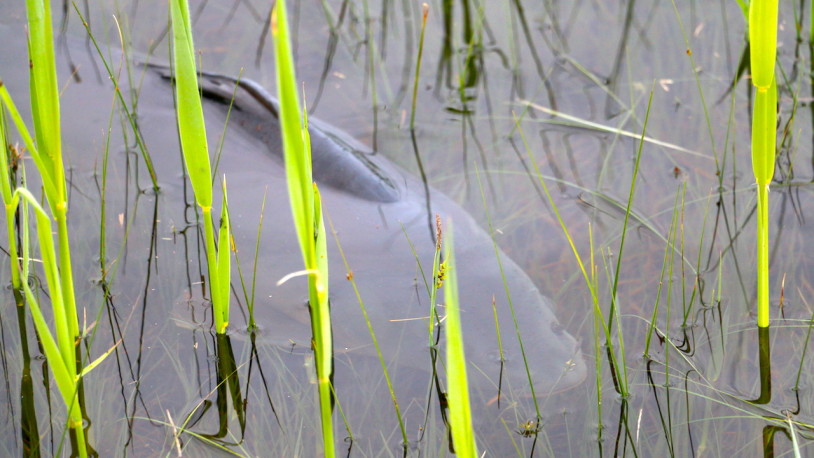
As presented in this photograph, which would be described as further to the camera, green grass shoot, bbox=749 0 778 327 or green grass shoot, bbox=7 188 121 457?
green grass shoot, bbox=749 0 778 327

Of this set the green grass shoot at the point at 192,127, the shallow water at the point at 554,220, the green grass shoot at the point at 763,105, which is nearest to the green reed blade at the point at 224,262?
the green grass shoot at the point at 192,127

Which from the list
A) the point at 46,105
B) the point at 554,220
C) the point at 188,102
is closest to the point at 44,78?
the point at 46,105

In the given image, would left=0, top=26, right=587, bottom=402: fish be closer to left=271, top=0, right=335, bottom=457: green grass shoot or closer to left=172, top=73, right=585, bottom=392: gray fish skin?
left=172, top=73, right=585, bottom=392: gray fish skin

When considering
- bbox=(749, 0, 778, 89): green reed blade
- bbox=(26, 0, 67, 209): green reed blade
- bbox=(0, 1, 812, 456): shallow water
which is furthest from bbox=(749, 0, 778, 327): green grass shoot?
bbox=(26, 0, 67, 209): green reed blade

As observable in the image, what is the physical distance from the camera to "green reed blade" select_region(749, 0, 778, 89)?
1.31 m

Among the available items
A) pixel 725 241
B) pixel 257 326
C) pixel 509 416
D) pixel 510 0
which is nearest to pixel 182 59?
pixel 257 326

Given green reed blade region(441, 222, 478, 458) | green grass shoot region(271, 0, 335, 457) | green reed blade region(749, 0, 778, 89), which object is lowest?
green reed blade region(441, 222, 478, 458)

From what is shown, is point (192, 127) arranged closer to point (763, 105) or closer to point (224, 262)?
point (224, 262)

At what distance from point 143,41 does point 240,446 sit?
5.83 feet

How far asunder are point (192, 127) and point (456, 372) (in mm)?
660

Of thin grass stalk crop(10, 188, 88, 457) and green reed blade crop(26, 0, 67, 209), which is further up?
green reed blade crop(26, 0, 67, 209)

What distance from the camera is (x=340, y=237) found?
192 cm

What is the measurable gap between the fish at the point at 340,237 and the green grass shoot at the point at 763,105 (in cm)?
43

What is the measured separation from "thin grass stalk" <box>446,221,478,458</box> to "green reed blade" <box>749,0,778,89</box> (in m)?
0.75
